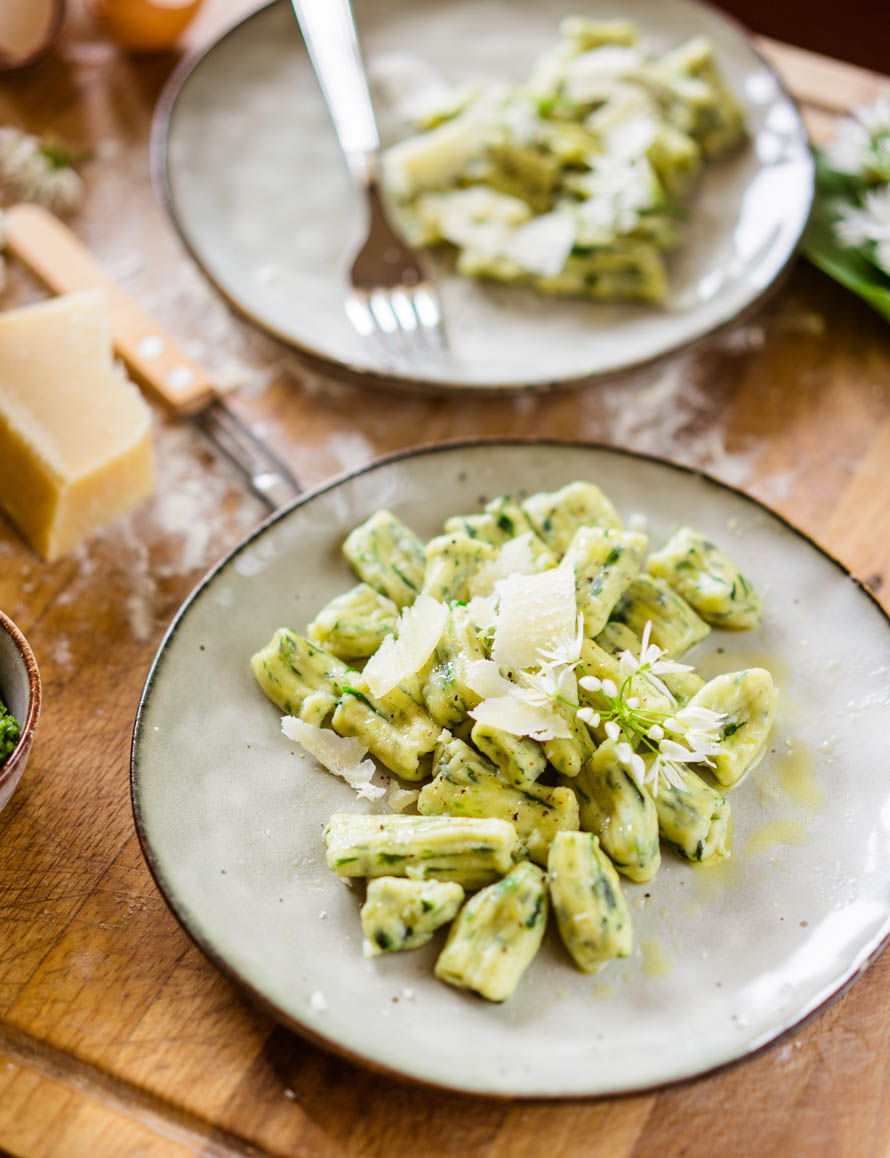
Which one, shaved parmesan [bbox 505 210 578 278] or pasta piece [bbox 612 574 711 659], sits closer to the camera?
pasta piece [bbox 612 574 711 659]

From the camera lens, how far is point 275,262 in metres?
2.47

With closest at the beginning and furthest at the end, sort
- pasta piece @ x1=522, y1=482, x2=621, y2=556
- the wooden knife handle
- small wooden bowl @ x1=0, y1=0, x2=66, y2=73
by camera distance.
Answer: pasta piece @ x1=522, y1=482, x2=621, y2=556 < the wooden knife handle < small wooden bowl @ x1=0, y1=0, x2=66, y2=73

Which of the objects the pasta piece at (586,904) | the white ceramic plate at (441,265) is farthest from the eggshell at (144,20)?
the pasta piece at (586,904)

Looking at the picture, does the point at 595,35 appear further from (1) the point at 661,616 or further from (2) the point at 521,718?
(2) the point at 521,718

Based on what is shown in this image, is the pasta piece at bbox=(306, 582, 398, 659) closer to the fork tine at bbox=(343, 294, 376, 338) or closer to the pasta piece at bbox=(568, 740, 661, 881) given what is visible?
the pasta piece at bbox=(568, 740, 661, 881)

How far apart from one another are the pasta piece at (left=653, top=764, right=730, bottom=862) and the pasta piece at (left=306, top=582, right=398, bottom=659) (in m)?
0.49

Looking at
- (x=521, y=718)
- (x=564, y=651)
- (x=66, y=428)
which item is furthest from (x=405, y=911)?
(x=66, y=428)

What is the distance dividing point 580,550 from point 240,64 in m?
1.78

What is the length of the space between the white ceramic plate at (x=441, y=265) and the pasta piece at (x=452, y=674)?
67cm

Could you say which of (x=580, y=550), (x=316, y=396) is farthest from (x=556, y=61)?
(x=580, y=550)

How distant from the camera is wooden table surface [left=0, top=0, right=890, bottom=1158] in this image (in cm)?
147

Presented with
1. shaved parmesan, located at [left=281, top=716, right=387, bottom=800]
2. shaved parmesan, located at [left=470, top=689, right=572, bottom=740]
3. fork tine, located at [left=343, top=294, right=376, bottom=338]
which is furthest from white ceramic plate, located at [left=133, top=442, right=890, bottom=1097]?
fork tine, located at [left=343, top=294, right=376, bottom=338]

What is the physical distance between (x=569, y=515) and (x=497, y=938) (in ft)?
2.39

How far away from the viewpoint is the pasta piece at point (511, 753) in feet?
5.08
